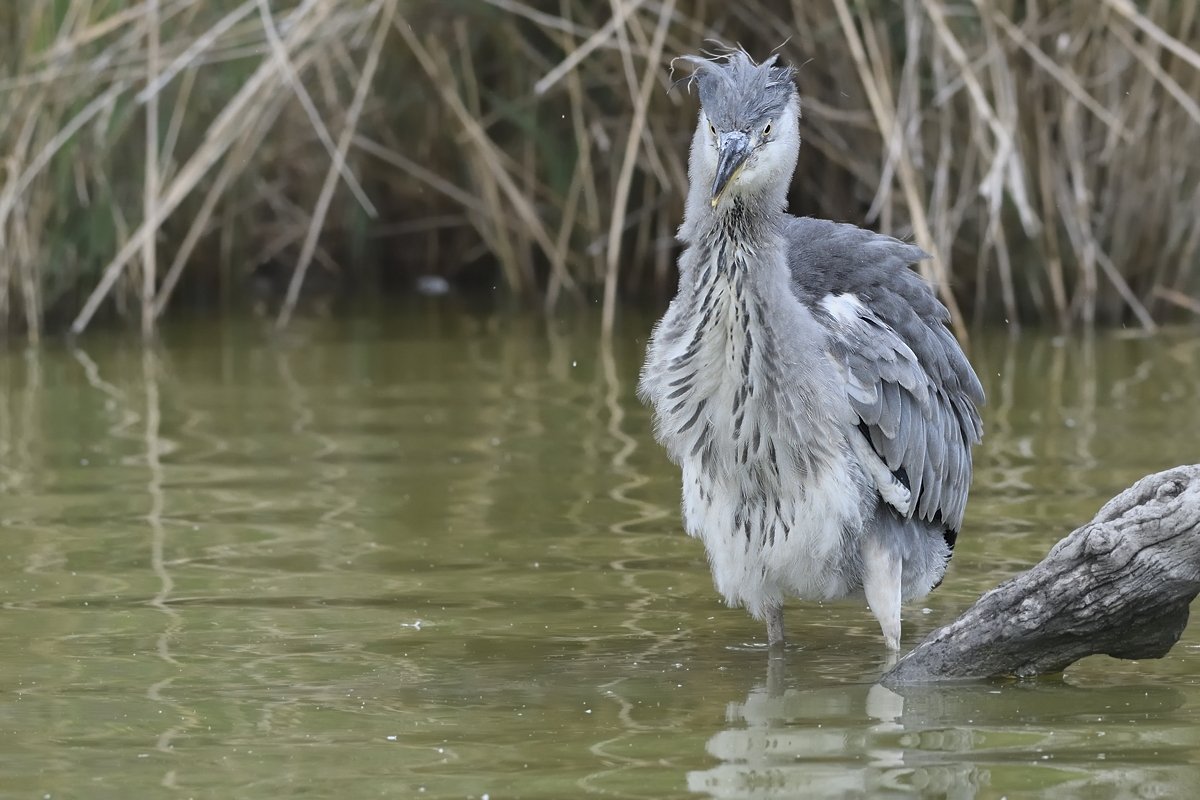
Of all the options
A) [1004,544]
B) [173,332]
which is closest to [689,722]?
[1004,544]

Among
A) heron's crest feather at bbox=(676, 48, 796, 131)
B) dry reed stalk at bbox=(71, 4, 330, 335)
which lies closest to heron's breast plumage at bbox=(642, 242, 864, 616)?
heron's crest feather at bbox=(676, 48, 796, 131)

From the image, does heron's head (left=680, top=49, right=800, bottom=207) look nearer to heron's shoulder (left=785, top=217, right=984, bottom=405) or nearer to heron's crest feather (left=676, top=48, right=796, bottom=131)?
heron's crest feather (left=676, top=48, right=796, bottom=131)

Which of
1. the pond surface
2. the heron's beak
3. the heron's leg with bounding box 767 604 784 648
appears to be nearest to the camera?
the pond surface

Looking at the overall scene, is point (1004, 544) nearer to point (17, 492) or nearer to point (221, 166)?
point (17, 492)

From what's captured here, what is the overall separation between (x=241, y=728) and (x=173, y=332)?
7054mm

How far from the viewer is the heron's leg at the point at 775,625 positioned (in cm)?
530

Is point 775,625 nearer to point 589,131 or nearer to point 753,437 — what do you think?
point 753,437

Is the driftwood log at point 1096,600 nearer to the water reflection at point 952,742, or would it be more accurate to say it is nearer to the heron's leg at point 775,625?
the water reflection at point 952,742

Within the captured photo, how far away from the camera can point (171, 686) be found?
4.77 m

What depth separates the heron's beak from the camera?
475cm

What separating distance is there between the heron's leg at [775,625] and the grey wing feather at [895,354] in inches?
19.6

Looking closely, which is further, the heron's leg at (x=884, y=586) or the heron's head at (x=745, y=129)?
the heron's leg at (x=884, y=586)

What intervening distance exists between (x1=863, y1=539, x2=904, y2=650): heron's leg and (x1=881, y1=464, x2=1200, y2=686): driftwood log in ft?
1.01

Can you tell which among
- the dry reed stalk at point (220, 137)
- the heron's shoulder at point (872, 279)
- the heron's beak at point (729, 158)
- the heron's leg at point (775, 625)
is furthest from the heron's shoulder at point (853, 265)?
the dry reed stalk at point (220, 137)
